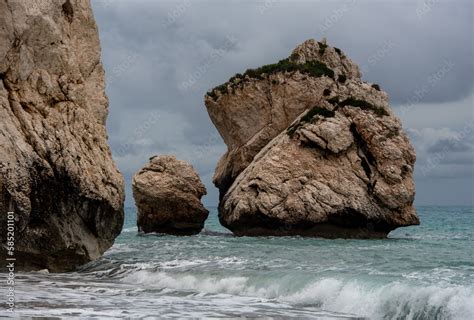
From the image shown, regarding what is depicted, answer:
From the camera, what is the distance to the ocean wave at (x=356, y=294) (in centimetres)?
1348

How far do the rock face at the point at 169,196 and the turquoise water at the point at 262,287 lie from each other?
19.8 m

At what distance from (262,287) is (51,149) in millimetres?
7442

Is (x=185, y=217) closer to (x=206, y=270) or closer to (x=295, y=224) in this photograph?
(x=295, y=224)

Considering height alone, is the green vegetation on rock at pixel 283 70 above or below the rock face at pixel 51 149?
above

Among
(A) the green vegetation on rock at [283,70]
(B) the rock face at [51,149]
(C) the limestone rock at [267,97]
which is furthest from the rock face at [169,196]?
(B) the rock face at [51,149]

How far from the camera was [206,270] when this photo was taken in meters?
20.3

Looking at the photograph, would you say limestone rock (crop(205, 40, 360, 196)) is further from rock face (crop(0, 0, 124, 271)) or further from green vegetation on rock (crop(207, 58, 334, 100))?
rock face (crop(0, 0, 124, 271))

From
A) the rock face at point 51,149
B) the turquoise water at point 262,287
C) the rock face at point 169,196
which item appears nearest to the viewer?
the turquoise water at point 262,287

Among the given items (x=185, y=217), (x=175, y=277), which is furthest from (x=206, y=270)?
(x=185, y=217)

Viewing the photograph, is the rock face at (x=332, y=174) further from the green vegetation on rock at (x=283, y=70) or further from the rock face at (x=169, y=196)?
the rock face at (x=169, y=196)

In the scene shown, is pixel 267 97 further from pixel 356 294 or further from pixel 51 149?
pixel 356 294

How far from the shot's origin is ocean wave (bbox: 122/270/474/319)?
1348 centimetres

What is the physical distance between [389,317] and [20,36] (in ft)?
43.3

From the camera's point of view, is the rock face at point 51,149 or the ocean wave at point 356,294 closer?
the ocean wave at point 356,294
